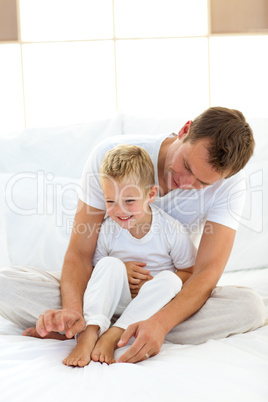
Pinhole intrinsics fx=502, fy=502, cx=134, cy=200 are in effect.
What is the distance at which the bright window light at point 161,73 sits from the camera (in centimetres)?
275

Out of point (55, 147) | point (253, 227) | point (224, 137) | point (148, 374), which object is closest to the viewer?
point (148, 374)

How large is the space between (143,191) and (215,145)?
27 centimetres

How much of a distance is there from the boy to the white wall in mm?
1254

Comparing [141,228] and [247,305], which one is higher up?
[141,228]

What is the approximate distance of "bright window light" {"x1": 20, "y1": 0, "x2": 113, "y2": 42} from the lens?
106 inches

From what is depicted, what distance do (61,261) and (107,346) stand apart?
29.1 inches

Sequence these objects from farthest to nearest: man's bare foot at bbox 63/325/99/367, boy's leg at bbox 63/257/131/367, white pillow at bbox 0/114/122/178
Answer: white pillow at bbox 0/114/122/178, boy's leg at bbox 63/257/131/367, man's bare foot at bbox 63/325/99/367

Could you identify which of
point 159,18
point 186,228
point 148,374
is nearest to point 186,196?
→ point 186,228

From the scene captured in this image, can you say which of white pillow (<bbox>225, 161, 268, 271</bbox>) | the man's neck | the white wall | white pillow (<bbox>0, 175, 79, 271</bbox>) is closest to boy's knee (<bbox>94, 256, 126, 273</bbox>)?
the man's neck

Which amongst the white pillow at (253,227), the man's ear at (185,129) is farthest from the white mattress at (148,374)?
the white pillow at (253,227)

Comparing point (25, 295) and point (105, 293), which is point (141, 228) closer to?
point (105, 293)

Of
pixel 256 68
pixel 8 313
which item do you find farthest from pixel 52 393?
pixel 256 68

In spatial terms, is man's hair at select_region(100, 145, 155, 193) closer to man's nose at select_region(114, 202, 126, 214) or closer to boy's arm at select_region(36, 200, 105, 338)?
man's nose at select_region(114, 202, 126, 214)

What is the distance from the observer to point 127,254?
1.58 meters
